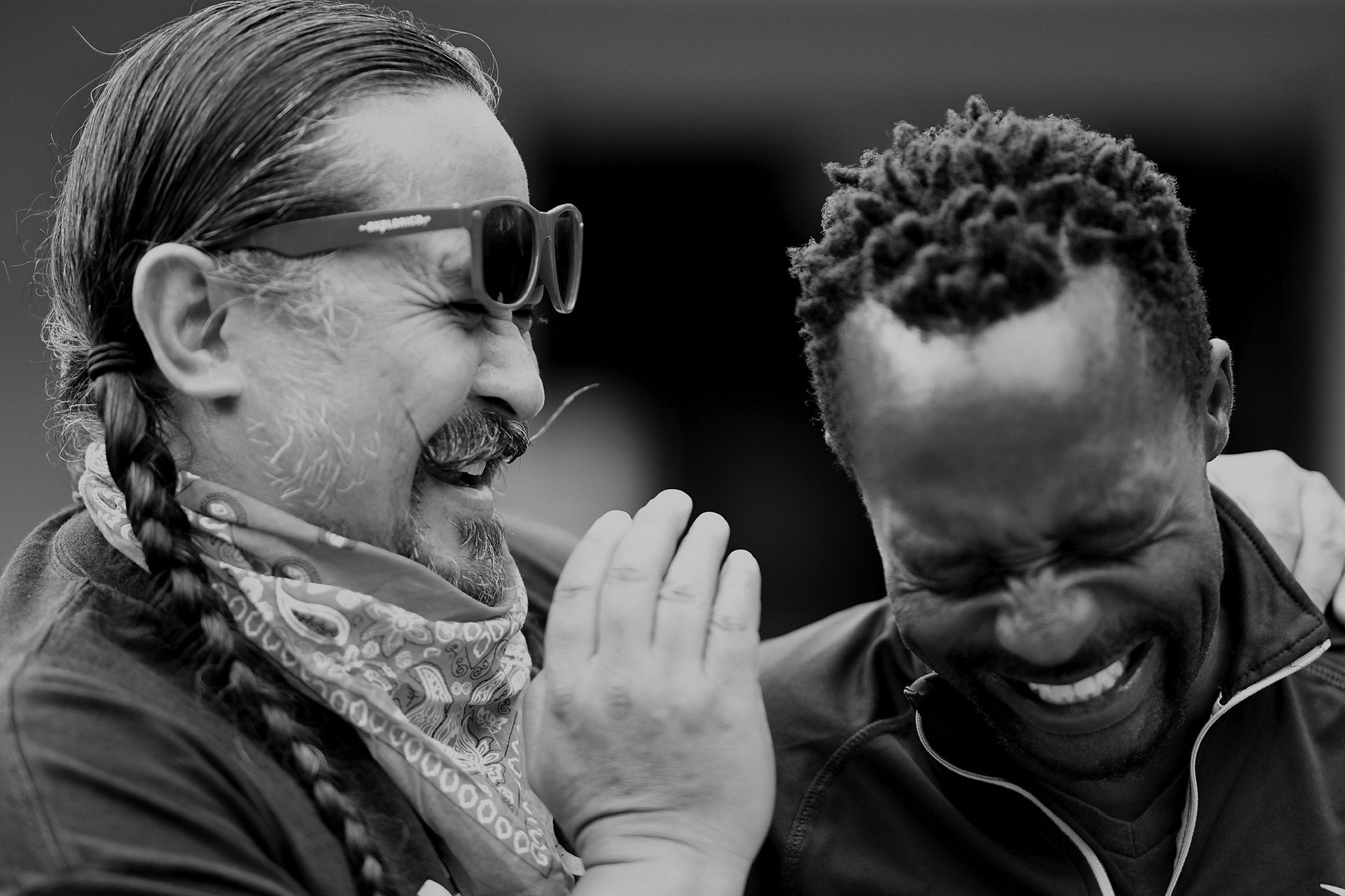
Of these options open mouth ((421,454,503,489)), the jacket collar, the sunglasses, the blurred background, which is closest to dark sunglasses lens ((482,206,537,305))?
the sunglasses

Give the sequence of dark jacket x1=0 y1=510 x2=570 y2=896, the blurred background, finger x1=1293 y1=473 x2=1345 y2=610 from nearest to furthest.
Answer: dark jacket x1=0 y1=510 x2=570 y2=896 < finger x1=1293 y1=473 x2=1345 y2=610 < the blurred background

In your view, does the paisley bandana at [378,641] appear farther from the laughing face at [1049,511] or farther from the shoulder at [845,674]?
the laughing face at [1049,511]

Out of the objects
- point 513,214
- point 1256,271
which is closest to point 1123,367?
point 513,214

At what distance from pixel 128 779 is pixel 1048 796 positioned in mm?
1286

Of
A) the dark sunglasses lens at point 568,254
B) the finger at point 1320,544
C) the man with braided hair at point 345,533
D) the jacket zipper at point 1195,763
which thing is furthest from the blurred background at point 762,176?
the jacket zipper at point 1195,763

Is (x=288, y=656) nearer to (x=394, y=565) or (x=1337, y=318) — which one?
(x=394, y=565)

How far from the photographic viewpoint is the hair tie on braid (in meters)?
2.20

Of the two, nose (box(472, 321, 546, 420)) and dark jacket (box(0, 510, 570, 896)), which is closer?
dark jacket (box(0, 510, 570, 896))

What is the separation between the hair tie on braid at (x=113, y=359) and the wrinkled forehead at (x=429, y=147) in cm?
46

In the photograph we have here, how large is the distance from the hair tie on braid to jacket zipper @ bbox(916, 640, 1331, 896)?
1.45 m

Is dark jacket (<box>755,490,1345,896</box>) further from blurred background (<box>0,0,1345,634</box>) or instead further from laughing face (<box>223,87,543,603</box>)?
blurred background (<box>0,0,1345,634</box>)

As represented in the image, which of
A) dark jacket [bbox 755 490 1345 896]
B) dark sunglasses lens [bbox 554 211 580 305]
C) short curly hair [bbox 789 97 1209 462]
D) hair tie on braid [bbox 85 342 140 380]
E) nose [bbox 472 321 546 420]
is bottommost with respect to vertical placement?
dark jacket [bbox 755 490 1345 896]

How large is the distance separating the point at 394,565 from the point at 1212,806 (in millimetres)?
1251

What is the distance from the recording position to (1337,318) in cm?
602
